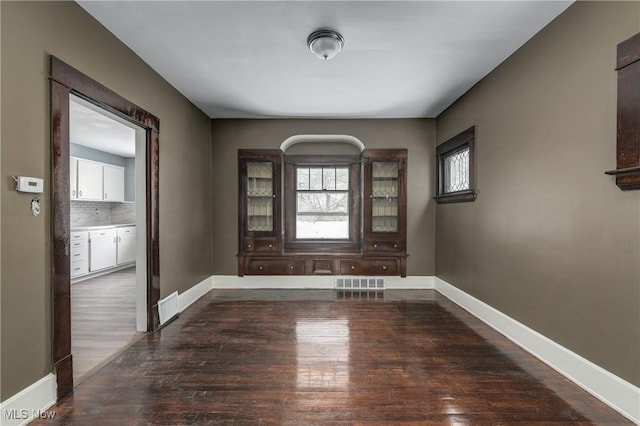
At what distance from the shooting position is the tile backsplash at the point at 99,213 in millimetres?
6277

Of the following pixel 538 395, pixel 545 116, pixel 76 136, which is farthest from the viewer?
pixel 76 136

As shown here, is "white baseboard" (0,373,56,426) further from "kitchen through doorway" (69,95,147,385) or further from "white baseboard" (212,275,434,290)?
"white baseboard" (212,275,434,290)

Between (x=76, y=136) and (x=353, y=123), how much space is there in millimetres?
4910

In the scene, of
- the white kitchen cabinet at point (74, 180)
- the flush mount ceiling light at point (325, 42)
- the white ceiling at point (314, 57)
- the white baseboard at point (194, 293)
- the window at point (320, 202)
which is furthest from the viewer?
the white kitchen cabinet at point (74, 180)

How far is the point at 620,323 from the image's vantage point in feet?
6.08

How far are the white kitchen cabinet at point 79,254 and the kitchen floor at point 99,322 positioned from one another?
0.24m

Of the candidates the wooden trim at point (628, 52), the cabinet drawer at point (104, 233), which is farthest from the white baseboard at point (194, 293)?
the wooden trim at point (628, 52)

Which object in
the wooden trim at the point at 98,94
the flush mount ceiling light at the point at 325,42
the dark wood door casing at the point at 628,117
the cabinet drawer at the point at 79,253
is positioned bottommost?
the cabinet drawer at the point at 79,253

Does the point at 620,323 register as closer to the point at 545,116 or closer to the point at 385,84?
the point at 545,116

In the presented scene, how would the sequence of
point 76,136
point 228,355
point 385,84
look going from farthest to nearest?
1. point 76,136
2. point 385,84
3. point 228,355

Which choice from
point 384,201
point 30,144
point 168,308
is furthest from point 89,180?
point 384,201

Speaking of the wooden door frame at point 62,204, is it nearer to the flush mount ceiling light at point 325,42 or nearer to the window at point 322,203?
the flush mount ceiling light at point 325,42

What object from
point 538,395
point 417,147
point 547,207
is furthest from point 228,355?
point 417,147

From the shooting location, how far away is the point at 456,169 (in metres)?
4.14
